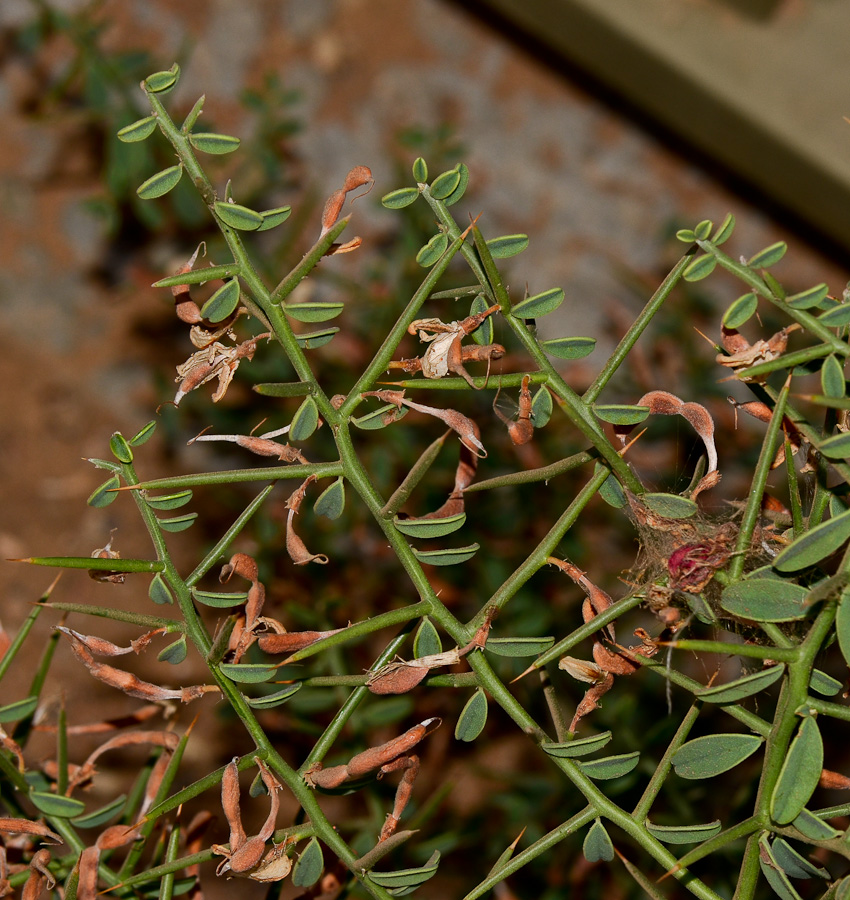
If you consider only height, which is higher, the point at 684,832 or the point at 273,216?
the point at 273,216

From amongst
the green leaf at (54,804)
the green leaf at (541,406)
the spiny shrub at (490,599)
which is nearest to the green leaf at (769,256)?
the spiny shrub at (490,599)

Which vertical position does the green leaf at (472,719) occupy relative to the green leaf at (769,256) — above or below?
below

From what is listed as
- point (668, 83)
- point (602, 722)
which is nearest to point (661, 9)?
point (668, 83)

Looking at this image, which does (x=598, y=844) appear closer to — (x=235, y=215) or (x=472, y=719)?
(x=472, y=719)

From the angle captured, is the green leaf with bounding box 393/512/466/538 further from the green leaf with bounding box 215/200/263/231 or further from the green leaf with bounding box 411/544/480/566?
the green leaf with bounding box 215/200/263/231

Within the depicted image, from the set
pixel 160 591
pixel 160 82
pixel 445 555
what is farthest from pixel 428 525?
pixel 160 82

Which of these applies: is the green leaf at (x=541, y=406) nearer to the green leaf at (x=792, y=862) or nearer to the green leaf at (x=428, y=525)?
the green leaf at (x=428, y=525)

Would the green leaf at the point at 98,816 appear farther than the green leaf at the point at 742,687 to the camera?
Yes
